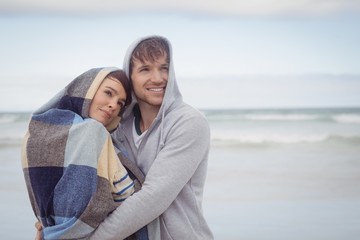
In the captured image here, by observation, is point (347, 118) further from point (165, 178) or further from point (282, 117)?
point (165, 178)

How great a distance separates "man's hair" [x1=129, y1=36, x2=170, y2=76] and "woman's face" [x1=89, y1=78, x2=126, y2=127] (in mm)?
179

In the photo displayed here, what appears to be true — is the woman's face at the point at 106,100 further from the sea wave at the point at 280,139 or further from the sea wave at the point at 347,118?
the sea wave at the point at 347,118

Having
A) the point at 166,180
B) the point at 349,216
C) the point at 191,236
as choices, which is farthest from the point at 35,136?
the point at 349,216

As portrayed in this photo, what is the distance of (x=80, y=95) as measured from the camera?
90.0 inches

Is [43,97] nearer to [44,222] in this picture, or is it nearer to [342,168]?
[342,168]

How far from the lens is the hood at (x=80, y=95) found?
2273mm

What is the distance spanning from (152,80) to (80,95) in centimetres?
32

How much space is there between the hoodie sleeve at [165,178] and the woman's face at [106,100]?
26 cm

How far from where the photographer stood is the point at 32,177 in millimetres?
2141

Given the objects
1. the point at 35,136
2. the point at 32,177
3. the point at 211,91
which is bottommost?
the point at 211,91

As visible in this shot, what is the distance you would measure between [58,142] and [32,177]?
180 millimetres

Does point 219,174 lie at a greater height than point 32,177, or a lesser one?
lesser

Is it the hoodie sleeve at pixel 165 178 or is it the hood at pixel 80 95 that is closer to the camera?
the hoodie sleeve at pixel 165 178

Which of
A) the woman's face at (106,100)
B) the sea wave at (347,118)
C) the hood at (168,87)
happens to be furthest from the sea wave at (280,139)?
the woman's face at (106,100)
